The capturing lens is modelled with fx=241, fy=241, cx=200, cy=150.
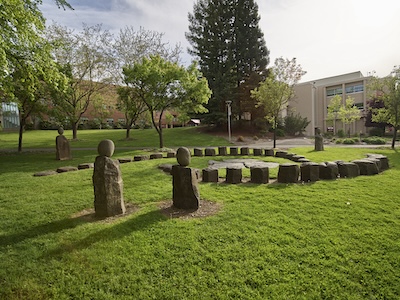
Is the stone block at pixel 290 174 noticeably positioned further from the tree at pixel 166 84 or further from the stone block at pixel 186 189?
the tree at pixel 166 84

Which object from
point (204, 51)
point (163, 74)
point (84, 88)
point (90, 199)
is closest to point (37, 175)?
point (90, 199)

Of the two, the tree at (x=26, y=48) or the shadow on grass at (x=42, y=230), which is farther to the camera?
the tree at (x=26, y=48)

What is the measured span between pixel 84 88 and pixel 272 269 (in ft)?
80.3

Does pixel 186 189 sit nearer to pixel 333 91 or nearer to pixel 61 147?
pixel 61 147

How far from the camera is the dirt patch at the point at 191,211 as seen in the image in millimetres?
4539

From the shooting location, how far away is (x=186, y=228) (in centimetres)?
397

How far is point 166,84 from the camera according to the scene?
1568 centimetres

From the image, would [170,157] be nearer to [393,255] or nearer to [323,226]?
[323,226]

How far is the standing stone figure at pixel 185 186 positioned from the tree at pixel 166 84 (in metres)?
11.2

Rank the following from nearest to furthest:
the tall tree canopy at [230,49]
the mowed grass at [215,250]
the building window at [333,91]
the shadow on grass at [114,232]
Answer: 1. the mowed grass at [215,250]
2. the shadow on grass at [114,232]
3. the tall tree canopy at [230,49]
4. the building window at [333,91]

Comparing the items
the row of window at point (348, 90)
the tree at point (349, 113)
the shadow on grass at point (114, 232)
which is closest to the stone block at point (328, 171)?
the shadow on grass at point (114, 232)

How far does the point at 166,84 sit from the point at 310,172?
11.6 metres

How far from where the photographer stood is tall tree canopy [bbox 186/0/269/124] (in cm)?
2914

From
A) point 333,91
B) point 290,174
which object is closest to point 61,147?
point 290,174
